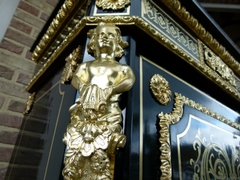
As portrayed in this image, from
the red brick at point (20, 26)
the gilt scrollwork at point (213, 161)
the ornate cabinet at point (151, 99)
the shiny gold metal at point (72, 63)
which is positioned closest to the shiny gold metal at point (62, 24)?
the ornate cabinet at point (151, 99)

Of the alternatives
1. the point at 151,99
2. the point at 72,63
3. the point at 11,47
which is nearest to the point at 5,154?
the point at 11,47

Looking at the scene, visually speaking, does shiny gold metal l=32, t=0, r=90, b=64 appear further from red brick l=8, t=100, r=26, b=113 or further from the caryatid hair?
red brick l=8, t=100, r=26, b=113

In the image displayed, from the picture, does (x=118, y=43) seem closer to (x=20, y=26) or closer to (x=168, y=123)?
(x=168, y=123)

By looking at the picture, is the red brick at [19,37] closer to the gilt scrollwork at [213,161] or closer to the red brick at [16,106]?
the red brick at [16,106]

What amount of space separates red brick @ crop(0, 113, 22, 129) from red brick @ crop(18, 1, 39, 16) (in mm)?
530

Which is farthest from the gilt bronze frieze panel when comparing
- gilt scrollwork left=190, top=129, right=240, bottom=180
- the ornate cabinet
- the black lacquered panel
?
gilt scrollwork left=190, top=129, right=240, bottom=180

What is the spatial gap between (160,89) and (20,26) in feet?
2.75

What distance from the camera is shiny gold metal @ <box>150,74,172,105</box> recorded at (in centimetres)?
47

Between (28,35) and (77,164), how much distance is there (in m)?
0.90

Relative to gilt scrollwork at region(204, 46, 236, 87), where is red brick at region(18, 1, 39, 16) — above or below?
above

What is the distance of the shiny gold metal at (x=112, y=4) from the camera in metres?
0.50

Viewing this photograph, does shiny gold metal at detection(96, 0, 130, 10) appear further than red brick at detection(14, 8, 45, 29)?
No

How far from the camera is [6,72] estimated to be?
921 millimetres

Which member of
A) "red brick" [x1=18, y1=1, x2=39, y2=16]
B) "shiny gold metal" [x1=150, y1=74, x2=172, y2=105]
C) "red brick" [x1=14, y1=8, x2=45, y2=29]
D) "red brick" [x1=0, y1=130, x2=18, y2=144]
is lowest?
"red brick" [x1=0, y1=130, x2=18, y2=144]
